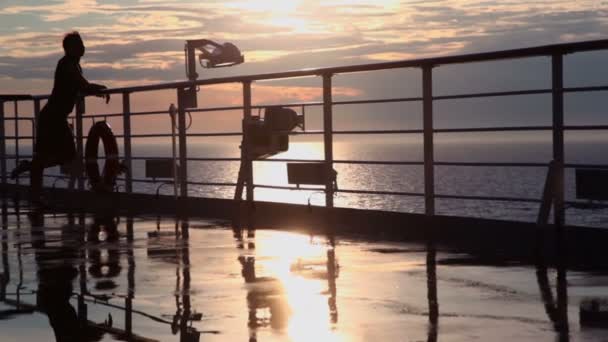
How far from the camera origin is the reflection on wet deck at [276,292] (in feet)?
15.6

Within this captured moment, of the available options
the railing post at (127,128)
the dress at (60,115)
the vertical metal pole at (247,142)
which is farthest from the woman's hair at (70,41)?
the railing post at (127,128)

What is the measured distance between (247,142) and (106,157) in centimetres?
219

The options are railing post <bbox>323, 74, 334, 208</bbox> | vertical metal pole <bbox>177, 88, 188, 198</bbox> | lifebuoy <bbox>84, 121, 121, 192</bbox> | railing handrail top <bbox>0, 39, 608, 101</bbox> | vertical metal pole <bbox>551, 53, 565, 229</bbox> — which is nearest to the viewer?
railing handrail top <bbox>0, 39, 608, 101</bbox>

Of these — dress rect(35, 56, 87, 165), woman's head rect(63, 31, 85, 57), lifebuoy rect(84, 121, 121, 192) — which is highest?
woman's head rect(63, 31, 85, 57)

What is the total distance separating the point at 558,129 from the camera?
8.15 metres

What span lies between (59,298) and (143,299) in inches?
16.5

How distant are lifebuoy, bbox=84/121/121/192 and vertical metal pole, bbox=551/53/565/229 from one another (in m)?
6.47

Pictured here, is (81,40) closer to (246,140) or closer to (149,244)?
(246,140)

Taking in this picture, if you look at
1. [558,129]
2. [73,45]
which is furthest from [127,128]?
[558,129]

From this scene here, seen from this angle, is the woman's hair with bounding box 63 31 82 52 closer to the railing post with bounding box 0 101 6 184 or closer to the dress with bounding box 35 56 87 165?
the dress with bounding box 35 56 87 165

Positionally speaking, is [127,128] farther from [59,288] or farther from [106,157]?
[59,288]

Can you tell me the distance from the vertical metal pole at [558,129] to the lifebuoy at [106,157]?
6.47 metres

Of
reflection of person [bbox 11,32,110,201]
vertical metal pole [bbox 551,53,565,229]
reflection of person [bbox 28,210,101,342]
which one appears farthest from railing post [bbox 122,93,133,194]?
vertical metal pole [bbox 551,53,565,229]

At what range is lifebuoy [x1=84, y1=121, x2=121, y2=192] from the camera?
1360 centimetres
